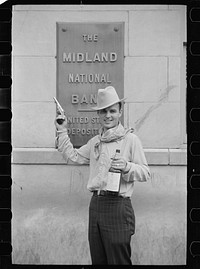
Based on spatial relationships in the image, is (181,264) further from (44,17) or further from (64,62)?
(44,17)

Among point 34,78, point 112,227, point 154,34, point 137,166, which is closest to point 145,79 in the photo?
point 154,34

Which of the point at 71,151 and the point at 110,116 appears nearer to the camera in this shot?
the point at 110,116

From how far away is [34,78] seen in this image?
422 centimetres

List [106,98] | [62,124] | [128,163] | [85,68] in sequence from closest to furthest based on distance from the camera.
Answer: [128,163] → [106,98] → [62,124] → [85,68]

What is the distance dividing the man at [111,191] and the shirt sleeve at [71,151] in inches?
4.9

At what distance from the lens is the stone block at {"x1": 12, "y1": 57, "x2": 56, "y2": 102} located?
4164mm

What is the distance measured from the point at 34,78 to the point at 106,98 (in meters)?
0.69

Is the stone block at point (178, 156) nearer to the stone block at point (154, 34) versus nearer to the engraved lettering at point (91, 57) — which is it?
the stone block at point (154, 34)

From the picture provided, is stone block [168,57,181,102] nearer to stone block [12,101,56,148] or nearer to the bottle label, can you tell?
the bottle label

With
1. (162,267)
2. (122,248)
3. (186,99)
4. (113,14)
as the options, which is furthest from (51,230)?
(113,14)

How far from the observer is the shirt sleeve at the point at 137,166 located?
383 centimetres

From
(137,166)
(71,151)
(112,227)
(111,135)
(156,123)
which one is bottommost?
(112,227)

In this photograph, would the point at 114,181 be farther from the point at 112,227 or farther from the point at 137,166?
the point at 112,227

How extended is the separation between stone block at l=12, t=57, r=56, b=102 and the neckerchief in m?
0.59
